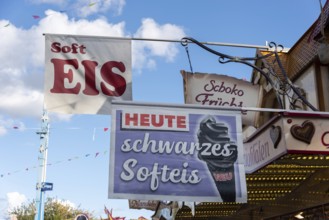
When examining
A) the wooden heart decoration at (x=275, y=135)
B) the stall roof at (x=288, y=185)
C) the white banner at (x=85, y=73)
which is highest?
the white banner at (x=85, y=73)

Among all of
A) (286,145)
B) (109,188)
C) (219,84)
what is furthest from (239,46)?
(109,188)

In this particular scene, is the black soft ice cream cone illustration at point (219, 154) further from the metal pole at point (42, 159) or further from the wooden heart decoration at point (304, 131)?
the metal pole at point (42, 159)

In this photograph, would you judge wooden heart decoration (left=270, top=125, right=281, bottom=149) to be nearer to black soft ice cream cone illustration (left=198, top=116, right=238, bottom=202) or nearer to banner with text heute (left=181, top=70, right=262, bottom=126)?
black soft ice cream cone illustration (left=198, top=116, right=238, bottom=202)

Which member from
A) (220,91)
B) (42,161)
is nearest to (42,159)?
(42,161)

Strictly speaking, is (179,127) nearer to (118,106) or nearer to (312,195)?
(118,106)

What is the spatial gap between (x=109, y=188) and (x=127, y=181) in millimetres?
273

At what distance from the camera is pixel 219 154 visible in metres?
6.67

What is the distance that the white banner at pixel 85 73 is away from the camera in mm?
7340

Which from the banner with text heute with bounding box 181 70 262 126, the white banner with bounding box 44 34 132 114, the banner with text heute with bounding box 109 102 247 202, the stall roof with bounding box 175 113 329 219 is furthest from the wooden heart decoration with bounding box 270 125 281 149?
the banner with text heute with bounding box 181 70 262 126

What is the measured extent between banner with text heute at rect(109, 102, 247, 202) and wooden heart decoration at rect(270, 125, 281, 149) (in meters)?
0.48

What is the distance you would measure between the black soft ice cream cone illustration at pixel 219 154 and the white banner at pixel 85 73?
1.55 m

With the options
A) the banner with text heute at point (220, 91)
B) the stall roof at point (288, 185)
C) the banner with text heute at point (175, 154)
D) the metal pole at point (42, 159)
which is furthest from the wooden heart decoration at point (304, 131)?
the metal pole at point (42, 159)

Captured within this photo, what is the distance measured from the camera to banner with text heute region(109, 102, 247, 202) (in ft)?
21.0

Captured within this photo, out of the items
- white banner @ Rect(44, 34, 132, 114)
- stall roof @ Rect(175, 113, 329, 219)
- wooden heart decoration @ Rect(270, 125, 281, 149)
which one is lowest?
stall roof @ Rect(175, 113, 329, 219)
